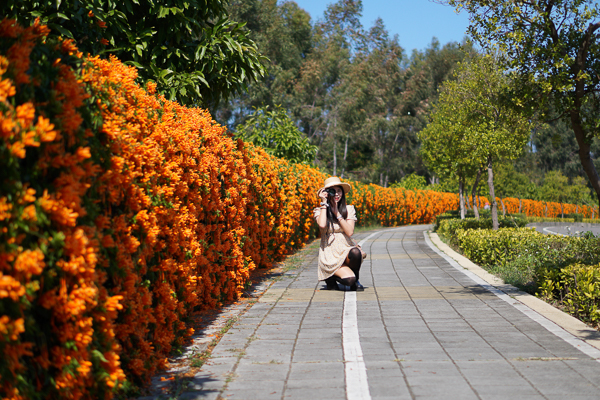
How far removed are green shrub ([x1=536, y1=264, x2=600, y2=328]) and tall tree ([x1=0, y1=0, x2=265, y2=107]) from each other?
5.42 meters

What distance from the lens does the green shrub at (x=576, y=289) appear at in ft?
21.3

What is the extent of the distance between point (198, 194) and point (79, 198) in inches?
134

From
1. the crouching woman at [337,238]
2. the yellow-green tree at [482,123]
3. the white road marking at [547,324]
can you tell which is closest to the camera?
the white road marking at [547,324]

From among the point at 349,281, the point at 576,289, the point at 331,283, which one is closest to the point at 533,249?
the point at 576,289

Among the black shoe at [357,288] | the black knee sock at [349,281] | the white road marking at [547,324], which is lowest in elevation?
the white road marking at [547,324]

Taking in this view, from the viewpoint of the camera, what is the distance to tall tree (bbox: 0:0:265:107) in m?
7.12

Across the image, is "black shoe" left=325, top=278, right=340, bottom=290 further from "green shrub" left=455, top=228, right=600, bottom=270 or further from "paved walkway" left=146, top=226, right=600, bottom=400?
"green shrub" left=455, top=228, right=600, bottom=270

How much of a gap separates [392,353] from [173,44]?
5845 millimetres

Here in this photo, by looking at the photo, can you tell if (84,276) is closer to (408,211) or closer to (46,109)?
(46,109)

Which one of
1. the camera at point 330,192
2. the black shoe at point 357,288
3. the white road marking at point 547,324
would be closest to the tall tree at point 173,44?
the camera at point 330,192

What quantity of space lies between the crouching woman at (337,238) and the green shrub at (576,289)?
279cm

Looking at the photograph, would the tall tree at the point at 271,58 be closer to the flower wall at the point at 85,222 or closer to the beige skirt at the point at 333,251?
the beige skirt at the point at 333,251

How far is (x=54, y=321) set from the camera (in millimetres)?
3004

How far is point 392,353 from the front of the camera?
5.21m
